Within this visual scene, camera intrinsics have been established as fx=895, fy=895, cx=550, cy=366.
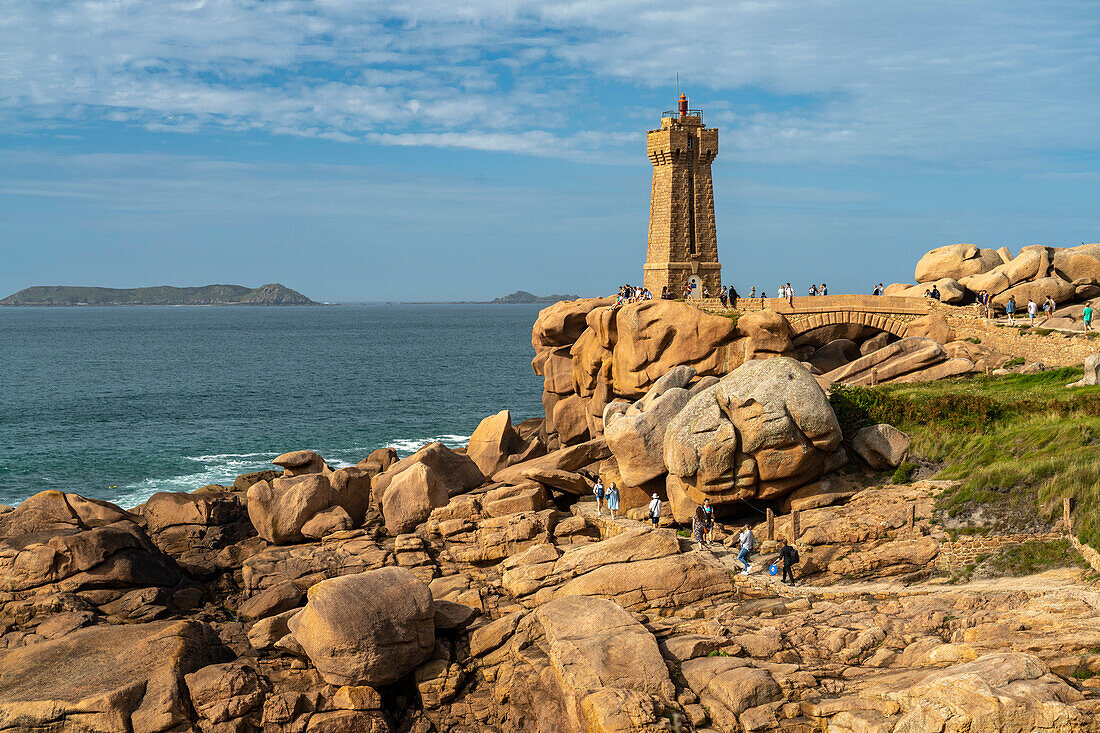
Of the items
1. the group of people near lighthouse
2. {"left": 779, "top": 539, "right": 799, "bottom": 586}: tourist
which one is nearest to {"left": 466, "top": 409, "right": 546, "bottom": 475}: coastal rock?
the group of people near lighthouse

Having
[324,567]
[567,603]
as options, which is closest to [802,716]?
[567,603]

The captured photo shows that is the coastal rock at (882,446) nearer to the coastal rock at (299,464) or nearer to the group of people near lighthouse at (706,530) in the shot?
the group of people near lighthouse at (706,530)

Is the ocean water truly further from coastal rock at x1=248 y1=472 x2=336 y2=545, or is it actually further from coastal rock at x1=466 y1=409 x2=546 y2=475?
coastal rock at x1=466 y1=409 x2=546 y2=475

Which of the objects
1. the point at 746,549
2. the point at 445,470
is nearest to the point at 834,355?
the point at 445,470

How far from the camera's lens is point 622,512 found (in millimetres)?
30844

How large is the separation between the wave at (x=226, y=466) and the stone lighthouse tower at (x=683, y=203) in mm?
17970

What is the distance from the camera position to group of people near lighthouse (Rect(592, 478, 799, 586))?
2313cm

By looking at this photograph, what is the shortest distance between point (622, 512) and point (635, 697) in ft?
45.3

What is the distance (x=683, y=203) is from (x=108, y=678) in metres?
39.2

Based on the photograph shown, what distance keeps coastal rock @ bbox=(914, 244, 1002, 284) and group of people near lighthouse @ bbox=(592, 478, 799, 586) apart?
26.9 meters

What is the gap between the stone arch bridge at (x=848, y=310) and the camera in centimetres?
4272

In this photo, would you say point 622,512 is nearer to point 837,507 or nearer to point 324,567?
point 837,507

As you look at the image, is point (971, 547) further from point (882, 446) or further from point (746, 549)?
point (746, 549)

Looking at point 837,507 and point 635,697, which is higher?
point 837,507
